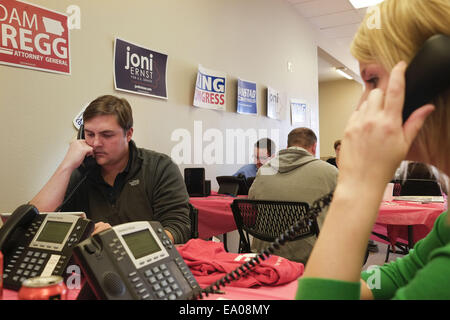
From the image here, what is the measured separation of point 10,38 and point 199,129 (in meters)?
1.86

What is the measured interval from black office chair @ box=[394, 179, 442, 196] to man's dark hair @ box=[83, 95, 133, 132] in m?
2.47

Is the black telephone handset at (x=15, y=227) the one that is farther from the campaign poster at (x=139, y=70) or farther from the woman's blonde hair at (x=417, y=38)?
the campaign poster at (x=139, y=70)

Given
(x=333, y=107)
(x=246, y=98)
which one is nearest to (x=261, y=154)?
(x=246, y=98)

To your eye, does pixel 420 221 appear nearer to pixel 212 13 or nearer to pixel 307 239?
pixel 307 239

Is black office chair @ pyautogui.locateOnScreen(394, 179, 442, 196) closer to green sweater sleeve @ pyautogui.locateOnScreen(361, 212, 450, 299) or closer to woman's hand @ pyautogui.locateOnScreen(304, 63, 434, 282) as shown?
green sweater sleeve @ pyautogui.locateOnScreen(361, 212, 450, 299)

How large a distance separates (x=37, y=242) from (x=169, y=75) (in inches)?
97.9

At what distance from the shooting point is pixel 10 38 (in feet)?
6.73

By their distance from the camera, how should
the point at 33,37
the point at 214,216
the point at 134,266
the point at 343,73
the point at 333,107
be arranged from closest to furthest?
the point at 134,266 → the point at 33,37 → the point at 214,216 → the point at 343,73 → the point at 333,107

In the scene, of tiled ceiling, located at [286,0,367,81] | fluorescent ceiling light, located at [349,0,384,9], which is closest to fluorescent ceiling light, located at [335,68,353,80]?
tiled ceiling, located at [286,0,367,81]

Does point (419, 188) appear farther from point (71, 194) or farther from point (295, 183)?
point (71, 194)

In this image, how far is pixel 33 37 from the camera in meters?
2.17

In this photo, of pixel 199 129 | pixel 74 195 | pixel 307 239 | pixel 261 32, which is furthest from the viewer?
pixel 261 32

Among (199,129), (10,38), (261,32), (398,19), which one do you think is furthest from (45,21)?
(261,32)

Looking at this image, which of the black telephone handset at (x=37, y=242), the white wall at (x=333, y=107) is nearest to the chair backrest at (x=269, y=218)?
the black telephone handset at (x=37, y=242)
